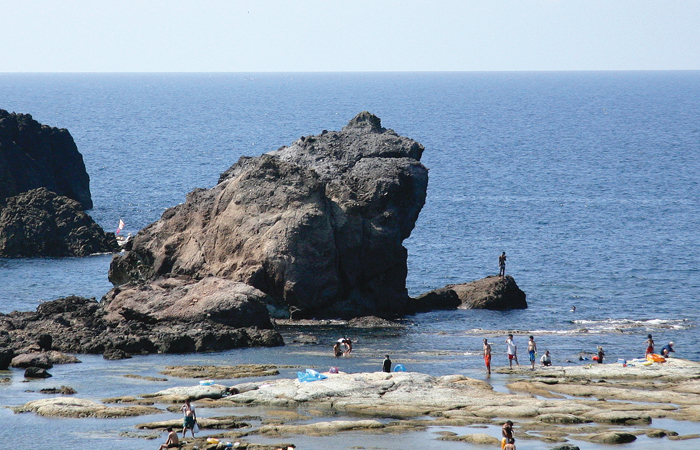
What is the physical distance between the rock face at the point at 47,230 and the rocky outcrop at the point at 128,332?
75.8 ft

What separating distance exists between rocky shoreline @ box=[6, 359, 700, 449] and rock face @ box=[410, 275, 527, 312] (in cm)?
1969

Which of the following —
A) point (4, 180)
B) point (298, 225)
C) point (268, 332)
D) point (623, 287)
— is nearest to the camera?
point (268, 332)

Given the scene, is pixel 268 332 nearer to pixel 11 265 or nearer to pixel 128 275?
pixel 128 275

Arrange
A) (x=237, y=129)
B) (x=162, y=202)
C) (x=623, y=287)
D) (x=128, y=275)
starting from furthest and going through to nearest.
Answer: (x=237, y=129), (x=162, y=202), (x=623, y=287), (x=128, y=275)

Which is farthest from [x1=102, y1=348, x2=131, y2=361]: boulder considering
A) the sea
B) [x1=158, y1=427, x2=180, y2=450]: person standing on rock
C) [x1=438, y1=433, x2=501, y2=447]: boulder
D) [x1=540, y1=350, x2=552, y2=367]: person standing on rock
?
[x1=540, y1=350, x2=552, y2=367]: person standing on rock

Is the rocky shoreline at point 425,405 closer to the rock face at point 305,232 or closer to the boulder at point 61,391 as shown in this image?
the boulder at point 61,391

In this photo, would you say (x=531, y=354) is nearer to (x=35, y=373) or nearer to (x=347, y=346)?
(x=347, y=346)

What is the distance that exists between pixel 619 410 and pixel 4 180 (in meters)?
65.5

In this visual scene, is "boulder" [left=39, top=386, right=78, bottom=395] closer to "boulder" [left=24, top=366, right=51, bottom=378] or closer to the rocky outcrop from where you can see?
"boulder" [left=24, top=366, right=51, bottom=378]

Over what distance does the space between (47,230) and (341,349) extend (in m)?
38.7

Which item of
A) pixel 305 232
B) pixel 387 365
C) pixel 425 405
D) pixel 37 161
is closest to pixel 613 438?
pixel 425 405

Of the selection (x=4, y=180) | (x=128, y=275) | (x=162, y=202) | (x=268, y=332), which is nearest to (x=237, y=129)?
(x=162, y=202)

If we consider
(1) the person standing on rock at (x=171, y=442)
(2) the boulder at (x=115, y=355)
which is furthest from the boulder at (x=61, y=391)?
(1) the person standing on rock at (x=171, y=442)

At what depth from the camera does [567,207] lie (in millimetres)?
101625
